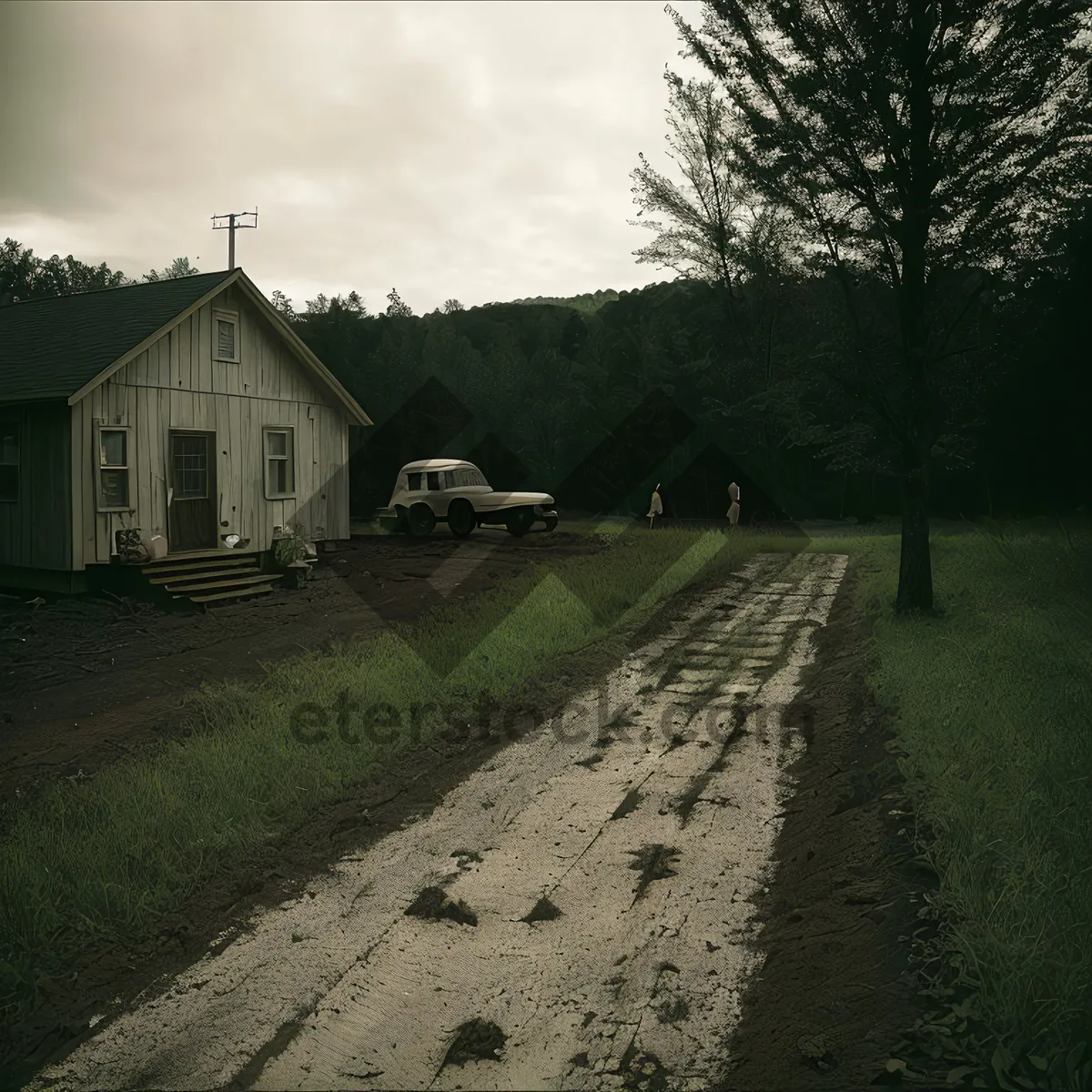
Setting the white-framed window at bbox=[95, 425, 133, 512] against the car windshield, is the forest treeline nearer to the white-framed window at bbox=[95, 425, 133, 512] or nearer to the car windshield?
the car windshield

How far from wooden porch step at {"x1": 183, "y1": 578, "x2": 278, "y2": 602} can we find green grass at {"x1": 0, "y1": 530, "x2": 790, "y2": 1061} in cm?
433

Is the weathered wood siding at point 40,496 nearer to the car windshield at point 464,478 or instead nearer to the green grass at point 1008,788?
the car windshield at point 464,478

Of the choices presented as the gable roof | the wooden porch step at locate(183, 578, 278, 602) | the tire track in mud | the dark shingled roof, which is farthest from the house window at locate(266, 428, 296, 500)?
the tire track in mud

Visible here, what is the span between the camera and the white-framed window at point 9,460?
49.6 ft

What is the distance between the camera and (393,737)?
295 inches

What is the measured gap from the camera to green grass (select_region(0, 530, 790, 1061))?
466 centimetres

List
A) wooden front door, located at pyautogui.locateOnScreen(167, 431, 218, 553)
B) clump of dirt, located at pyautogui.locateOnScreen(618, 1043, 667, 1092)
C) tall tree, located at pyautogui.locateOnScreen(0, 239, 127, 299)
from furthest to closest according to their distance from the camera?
tall tree, located at pyautogui.locateOnScreen(0, 239, 127, 299), wooden front door, located at pyautogui.locateOnScreen(167, 431, 218, 553), clump of dirt, located at pyautogui.locateOnScreen(618, 1043, 667, 1092)

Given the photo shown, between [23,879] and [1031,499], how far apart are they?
83.6 feet

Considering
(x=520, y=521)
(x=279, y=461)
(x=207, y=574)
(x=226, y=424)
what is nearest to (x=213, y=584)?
(x=207, y=574)

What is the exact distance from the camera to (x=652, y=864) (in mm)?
5273

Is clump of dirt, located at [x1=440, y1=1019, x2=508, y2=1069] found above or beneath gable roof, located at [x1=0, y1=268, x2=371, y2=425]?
beneath

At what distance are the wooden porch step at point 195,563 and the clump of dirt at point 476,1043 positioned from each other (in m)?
12.5

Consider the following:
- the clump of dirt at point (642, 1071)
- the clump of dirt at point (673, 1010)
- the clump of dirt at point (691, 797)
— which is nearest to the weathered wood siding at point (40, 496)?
the clump of dirt at point (691, 797)

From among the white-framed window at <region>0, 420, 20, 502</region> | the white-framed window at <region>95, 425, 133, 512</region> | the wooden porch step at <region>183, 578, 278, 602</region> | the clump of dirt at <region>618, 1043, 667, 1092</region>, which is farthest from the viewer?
the white-framed window at <region>0, 420, 20, 502</region>
